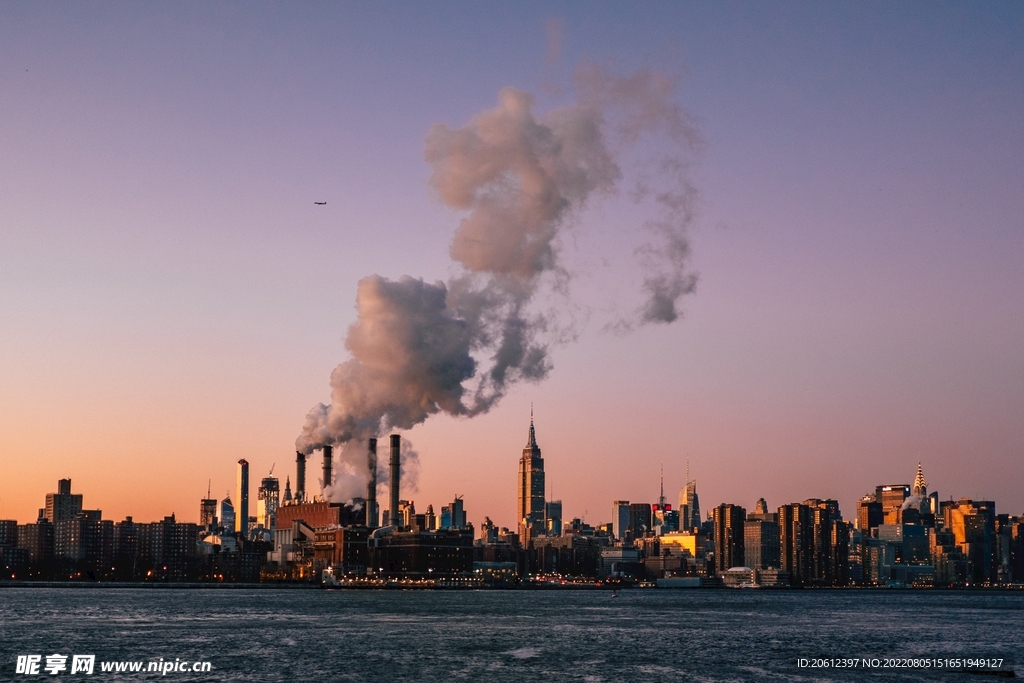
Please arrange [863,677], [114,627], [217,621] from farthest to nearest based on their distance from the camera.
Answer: [217,621], [114,627], [863,677]

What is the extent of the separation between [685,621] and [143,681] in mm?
116331

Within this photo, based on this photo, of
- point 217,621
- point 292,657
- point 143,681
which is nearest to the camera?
point 143,681

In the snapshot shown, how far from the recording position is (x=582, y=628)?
6599 inches

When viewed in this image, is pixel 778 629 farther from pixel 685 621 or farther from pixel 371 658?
pixel 371 658

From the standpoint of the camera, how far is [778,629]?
175125mm

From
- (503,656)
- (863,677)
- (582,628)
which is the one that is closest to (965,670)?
(863,677)

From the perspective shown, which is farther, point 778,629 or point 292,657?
point 778,629

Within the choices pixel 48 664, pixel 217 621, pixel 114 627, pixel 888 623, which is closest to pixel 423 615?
pixel 217 621

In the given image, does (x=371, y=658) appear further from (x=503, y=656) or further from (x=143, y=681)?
(x=143, y=681)
